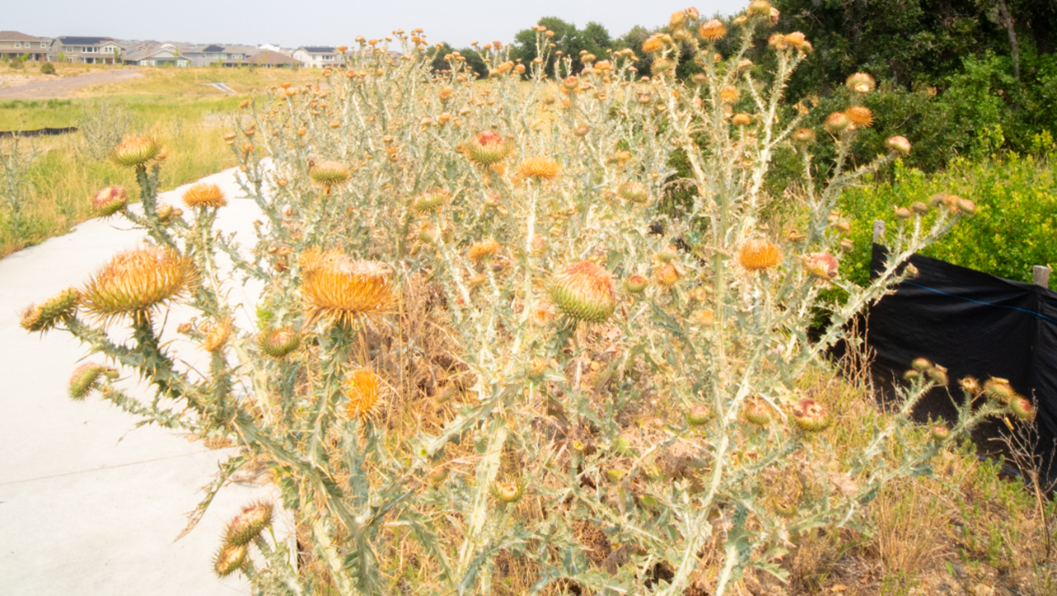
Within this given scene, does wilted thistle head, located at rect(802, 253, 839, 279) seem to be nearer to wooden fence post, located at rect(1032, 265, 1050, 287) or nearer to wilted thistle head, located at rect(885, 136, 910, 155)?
wilted thistle head, located at rect(885, 136, 910, 155)

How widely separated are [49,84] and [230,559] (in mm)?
69114

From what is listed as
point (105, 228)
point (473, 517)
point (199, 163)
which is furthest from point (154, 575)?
point (199, 163)

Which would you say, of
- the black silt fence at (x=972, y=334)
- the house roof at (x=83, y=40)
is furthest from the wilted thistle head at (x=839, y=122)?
the house roof at (x=83, y=40)

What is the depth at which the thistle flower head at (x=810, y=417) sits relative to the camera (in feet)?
6.17

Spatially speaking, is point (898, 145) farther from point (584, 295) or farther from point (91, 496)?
point (91, 496)

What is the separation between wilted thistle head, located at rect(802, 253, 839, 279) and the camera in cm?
210

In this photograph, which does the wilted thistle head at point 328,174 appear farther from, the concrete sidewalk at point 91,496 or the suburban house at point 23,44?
the suburban house at point 23,44

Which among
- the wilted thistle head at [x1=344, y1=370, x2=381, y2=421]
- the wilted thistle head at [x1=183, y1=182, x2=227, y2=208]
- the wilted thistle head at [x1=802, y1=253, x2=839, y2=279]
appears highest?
the wilted thistle head at [x1=183, y1=182, x2=227, y2=208]

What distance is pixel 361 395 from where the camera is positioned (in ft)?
5.49

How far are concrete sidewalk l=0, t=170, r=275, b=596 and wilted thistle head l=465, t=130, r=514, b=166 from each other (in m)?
1.34

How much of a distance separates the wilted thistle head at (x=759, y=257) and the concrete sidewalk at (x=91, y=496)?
2.13 meters

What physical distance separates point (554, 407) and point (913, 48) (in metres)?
11.8

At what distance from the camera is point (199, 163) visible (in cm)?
1241

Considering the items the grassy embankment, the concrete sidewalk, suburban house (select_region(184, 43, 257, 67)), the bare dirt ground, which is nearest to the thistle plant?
the concrete sidewalk
